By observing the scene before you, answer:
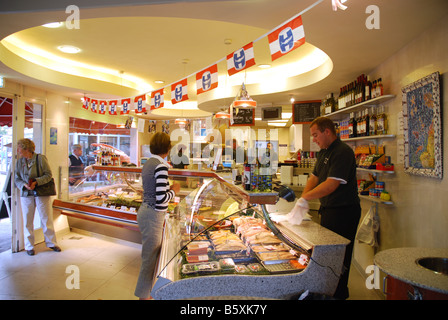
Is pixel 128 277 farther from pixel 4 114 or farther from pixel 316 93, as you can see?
pixel 316 93

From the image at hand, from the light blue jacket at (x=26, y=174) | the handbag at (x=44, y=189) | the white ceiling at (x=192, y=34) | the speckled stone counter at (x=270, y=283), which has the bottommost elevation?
the speckled stone counter at (x=270, y=283)

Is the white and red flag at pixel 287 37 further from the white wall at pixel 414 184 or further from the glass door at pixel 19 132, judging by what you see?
the glass door at pixel 19 132

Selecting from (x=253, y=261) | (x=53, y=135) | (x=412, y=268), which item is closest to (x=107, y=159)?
(x=53, y=135)

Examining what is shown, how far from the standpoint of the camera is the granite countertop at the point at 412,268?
154 cm

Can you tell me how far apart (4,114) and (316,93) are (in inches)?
268

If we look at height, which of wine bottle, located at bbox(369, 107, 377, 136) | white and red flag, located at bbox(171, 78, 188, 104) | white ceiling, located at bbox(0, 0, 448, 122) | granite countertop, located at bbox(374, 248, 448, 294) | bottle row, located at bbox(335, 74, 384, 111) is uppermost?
white ceiling, located at bbox(0, 0, 448, 122)

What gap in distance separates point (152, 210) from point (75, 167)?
458cm

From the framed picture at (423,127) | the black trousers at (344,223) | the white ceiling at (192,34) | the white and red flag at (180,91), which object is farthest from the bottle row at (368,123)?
the white and red flag at (180,91)

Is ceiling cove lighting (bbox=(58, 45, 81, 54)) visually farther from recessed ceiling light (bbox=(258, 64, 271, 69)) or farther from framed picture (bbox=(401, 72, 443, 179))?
framed picture (bbox=(401, 72, 443, 179))

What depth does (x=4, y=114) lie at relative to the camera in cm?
598

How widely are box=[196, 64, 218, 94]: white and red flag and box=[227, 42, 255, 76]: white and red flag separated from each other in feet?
2.33

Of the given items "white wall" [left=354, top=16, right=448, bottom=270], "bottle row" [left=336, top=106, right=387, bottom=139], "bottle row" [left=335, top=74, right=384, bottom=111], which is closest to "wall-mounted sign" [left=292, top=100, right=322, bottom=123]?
"bottle row" [left=335, top=74, right=384, bottom=111]

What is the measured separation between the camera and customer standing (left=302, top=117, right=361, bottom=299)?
2635 millimetres
